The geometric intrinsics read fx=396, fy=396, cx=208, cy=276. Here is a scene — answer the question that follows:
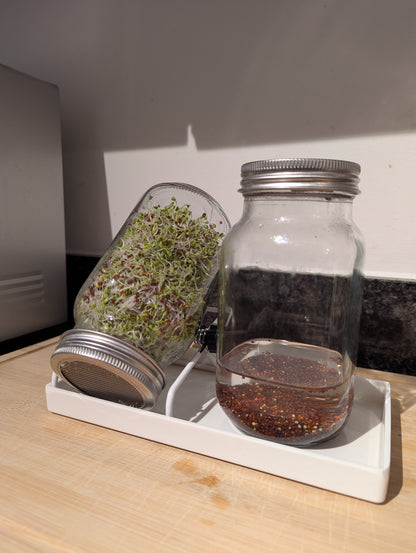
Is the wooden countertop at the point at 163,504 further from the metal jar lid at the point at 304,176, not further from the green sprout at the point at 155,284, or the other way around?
the metal jar lid at the point at 304,176

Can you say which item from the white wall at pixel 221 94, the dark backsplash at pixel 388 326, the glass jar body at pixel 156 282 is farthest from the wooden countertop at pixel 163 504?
the white wall at pixel 221 94

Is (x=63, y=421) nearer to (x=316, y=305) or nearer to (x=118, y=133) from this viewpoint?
(x=316, y=305)

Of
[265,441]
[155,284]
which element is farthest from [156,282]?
[265,441]

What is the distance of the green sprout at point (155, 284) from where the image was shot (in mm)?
495

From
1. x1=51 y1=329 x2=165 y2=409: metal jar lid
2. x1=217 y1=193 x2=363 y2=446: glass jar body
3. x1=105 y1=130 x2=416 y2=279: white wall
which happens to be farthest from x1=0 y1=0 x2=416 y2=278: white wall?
x1=51 y1=329 x2=165 y2=409: metal jar lid

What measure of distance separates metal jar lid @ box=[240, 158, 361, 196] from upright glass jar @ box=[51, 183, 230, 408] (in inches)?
6.4

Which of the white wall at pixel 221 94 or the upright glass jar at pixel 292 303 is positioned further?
the white wall at pixel 221 94

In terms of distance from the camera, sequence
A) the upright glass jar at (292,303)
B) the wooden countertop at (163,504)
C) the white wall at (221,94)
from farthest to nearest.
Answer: the white wall at (221,94)
the upright glass jar at (292,303)
the wooden countertop at (163,504)

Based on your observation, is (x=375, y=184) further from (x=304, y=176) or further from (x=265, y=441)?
(x=265, y=441)

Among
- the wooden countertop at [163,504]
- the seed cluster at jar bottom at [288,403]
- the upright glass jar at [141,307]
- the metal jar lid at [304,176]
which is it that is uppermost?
the metal jar lid at [304,176]

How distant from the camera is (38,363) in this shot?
0.69m

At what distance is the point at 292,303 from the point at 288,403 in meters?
0.18

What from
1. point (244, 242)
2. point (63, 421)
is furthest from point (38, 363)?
point (244, 242)

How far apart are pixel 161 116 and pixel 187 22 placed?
182 mm
